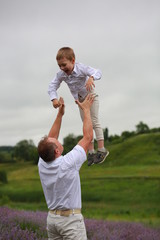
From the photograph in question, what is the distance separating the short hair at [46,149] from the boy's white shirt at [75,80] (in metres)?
1.63

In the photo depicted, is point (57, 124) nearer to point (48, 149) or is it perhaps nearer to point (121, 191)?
point (48, 149)

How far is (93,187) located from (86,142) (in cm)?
4104

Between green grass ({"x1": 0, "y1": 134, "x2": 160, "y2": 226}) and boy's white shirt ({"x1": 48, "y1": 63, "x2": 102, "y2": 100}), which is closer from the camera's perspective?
boy's white shirt ({"x1": 48, "y1": 63, "x2": 102, "y2": 100})

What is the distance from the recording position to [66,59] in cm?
635

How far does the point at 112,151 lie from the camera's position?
224ft

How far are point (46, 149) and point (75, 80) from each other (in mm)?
1921

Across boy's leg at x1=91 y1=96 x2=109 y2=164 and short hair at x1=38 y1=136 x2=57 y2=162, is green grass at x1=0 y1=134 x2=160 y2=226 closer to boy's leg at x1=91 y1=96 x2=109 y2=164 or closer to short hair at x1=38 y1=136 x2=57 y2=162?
boy's leg at x1=91 y1=96 x2=109 y2=164

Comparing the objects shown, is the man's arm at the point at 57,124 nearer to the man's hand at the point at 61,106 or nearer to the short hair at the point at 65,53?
the man's hand at the point at 61,106

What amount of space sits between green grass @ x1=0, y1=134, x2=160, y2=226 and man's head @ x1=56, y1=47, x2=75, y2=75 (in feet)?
63.7

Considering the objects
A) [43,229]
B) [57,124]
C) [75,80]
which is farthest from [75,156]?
[43,229]

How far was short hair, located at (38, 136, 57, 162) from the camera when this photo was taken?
5.44 metres

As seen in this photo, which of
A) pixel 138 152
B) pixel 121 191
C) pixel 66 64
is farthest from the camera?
pixel 138 152

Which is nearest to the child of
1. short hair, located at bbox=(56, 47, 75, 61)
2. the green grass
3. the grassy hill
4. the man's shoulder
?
short hair, located at bbox=(56, 47, 75, 61)

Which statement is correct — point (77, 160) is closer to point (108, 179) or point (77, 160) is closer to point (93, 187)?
point (93, 187)
